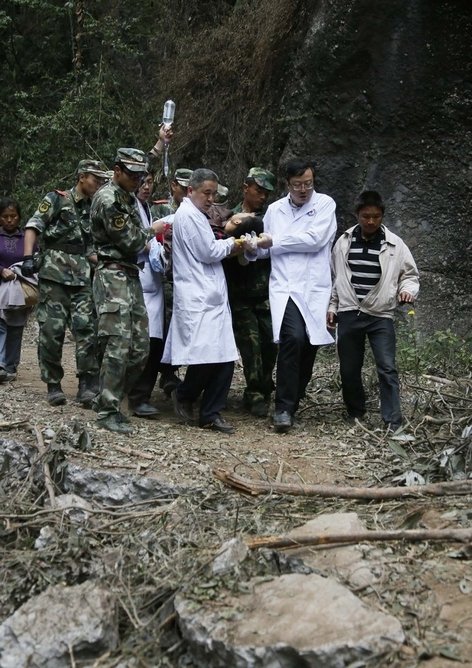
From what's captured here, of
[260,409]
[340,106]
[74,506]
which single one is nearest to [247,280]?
[260,409]

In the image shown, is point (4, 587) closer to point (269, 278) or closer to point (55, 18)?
point (269, 278)

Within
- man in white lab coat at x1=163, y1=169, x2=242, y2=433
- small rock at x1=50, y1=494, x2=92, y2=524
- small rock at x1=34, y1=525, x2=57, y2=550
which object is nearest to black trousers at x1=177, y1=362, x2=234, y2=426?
Result: man in white lab coat at x1=163, y1=169, x2=242, y2=433

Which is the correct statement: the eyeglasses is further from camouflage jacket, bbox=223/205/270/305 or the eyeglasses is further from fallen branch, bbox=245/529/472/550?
fallen branch, bbox=245/529/472/550

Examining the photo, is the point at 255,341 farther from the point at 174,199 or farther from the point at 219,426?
the point at 174,199

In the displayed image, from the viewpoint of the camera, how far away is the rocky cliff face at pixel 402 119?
9.09 metres

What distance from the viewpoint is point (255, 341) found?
6.85m

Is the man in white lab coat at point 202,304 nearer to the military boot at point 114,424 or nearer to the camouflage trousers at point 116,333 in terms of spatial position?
the camouflage trousers at point 116,333

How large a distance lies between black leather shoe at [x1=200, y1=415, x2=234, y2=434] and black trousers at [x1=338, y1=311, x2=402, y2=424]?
0.96 m

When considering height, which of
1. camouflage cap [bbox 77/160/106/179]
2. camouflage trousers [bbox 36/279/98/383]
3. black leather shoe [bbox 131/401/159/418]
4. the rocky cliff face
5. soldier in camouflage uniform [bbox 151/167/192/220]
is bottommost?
black leather shoe [bbox 131/401/159/418]

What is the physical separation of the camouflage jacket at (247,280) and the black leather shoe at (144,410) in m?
1.07

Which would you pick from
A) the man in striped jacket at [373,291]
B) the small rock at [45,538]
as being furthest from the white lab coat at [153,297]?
the small rock at [45,538]

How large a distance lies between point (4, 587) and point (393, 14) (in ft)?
24.0

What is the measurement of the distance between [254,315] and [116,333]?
54.5 inches

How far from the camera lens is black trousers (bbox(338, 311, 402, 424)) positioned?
6.21 meters
